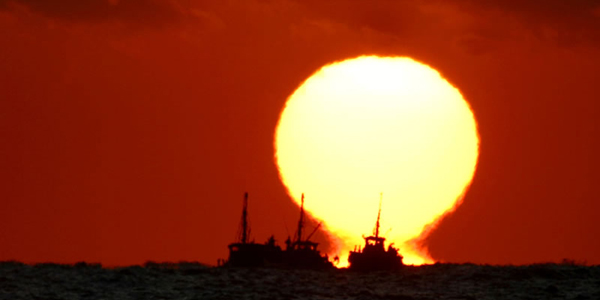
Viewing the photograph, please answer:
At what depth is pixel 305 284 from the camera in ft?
530

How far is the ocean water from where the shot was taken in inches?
5522

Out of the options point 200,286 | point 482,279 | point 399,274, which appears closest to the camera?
point 200,286

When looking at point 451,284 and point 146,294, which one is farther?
point 451,284

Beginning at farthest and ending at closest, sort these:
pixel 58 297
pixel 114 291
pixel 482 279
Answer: pixel 482 279
pixel 114 291
pixel 58 297

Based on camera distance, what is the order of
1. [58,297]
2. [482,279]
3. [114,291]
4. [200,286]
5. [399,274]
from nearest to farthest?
[58,297] → [114,291] → [200,286] → [482,279] → [399,274]

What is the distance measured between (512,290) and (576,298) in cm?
1605

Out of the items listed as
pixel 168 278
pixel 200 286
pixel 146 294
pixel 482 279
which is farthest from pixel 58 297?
pixel 482 279

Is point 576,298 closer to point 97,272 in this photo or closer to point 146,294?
point 146,294

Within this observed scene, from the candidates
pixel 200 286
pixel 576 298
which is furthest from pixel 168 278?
pixel 576 298

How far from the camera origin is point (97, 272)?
191750mm

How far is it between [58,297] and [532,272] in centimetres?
6822

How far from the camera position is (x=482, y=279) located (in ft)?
554

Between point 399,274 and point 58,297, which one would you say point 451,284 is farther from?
point 58,297

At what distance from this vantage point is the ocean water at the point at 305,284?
14025 cm
